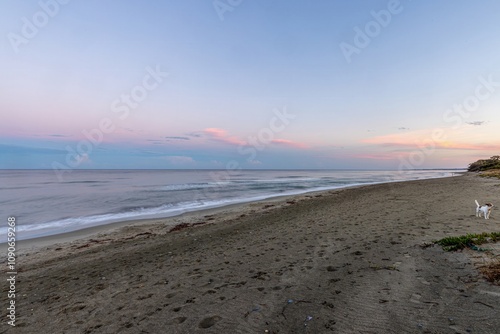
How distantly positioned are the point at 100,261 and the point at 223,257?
155 inches

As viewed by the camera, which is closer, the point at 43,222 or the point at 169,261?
the point at 169,261

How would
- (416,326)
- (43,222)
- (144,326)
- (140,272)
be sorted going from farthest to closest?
(43,222)
(140,272)
(144,326)
(416,326)

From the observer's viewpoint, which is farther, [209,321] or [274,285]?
[274,285]

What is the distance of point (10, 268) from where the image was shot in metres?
7.85

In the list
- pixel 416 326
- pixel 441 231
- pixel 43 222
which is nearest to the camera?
pixel 416 326

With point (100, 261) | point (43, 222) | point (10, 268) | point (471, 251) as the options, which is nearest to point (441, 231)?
point (471, 251)

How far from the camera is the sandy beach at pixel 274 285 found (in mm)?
3516

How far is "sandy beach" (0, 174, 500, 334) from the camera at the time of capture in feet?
11.5

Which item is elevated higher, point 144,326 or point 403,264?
point 403,264

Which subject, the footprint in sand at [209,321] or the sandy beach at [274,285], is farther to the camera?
the footprint in sand at [209,321]

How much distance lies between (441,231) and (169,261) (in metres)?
8.15

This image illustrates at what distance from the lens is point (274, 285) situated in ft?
15.6

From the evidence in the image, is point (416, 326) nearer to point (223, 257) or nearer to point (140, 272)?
point (223, 257)

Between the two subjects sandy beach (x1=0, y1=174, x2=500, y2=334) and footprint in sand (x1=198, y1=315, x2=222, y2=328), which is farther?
footprint in sand (x1=198, y1=315, x2=222, y2=328)
